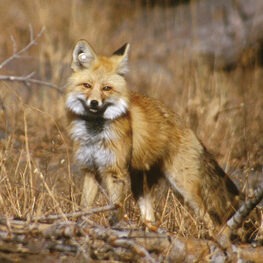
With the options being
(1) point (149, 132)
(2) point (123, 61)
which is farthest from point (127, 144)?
(2) point (123, 61)

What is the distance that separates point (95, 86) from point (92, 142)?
537 mm

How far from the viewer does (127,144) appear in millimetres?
6070

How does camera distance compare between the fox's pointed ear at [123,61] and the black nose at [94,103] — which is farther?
the fox's pointed ear at [123,61]

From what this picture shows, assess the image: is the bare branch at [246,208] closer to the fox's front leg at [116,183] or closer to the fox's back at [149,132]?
the fox's front leg at [116,183]

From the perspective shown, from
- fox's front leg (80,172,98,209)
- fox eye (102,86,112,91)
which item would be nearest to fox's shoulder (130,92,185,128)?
fox eye (102,86,112,91)

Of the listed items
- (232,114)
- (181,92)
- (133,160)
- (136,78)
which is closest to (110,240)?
(133,160)

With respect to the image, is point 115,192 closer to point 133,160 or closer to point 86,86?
point 133,160

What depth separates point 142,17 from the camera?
1434cm

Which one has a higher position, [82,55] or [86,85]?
[82,55]

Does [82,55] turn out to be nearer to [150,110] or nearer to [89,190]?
[150,110]

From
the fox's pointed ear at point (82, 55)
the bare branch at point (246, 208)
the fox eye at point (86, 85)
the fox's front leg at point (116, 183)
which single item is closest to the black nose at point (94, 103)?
the fox eye at point (86, 85)

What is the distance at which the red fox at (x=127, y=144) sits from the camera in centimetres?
598

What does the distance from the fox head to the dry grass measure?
1.11ft

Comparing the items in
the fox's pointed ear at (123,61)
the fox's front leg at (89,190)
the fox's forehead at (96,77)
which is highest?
the fox's pointed ear at (123,61)
